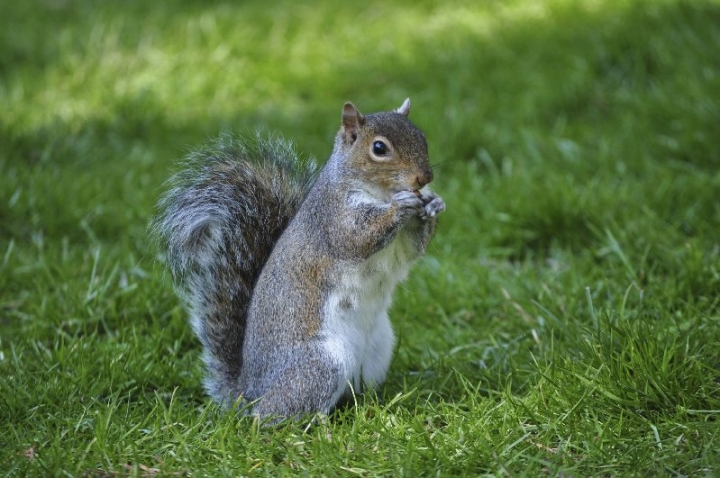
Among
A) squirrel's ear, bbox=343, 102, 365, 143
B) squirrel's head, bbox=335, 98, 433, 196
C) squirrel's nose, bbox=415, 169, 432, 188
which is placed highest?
squirrel's ear, bbox=343, 102, 365, 143

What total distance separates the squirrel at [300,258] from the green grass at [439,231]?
0.43ft

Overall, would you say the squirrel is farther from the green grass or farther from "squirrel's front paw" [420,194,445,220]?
the green grass

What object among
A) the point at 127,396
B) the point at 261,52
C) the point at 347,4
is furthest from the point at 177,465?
the point at 347,4

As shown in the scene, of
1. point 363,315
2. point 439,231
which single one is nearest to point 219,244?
point 363,315

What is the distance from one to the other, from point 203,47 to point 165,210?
2959 mm

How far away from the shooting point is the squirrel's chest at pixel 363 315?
7.77ft

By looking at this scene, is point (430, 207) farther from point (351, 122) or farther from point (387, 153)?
point (351, 122)

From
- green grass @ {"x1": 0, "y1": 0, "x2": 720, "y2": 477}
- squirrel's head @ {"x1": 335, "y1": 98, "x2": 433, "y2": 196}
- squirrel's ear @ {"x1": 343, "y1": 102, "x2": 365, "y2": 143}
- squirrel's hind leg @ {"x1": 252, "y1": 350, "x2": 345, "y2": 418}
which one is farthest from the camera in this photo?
squirrel's ear @ {"x1": 343, "y1": 102, "x2": 365, "y2": 143}

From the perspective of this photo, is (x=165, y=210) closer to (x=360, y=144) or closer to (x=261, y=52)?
(x=360, y=144)

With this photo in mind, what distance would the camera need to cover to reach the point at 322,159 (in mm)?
4242

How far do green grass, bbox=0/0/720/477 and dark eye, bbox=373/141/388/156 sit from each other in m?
0.62

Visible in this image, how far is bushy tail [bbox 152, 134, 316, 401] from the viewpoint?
249 centimetres

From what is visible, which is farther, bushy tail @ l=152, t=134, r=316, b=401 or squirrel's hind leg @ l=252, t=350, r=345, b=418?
bushy tail @ l=152, t=134, r=316, b=401

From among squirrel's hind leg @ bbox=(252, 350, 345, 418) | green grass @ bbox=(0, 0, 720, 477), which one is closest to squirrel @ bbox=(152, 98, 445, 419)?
squirrel's hind leg @ bbox=(252, 350, 345, 418)
